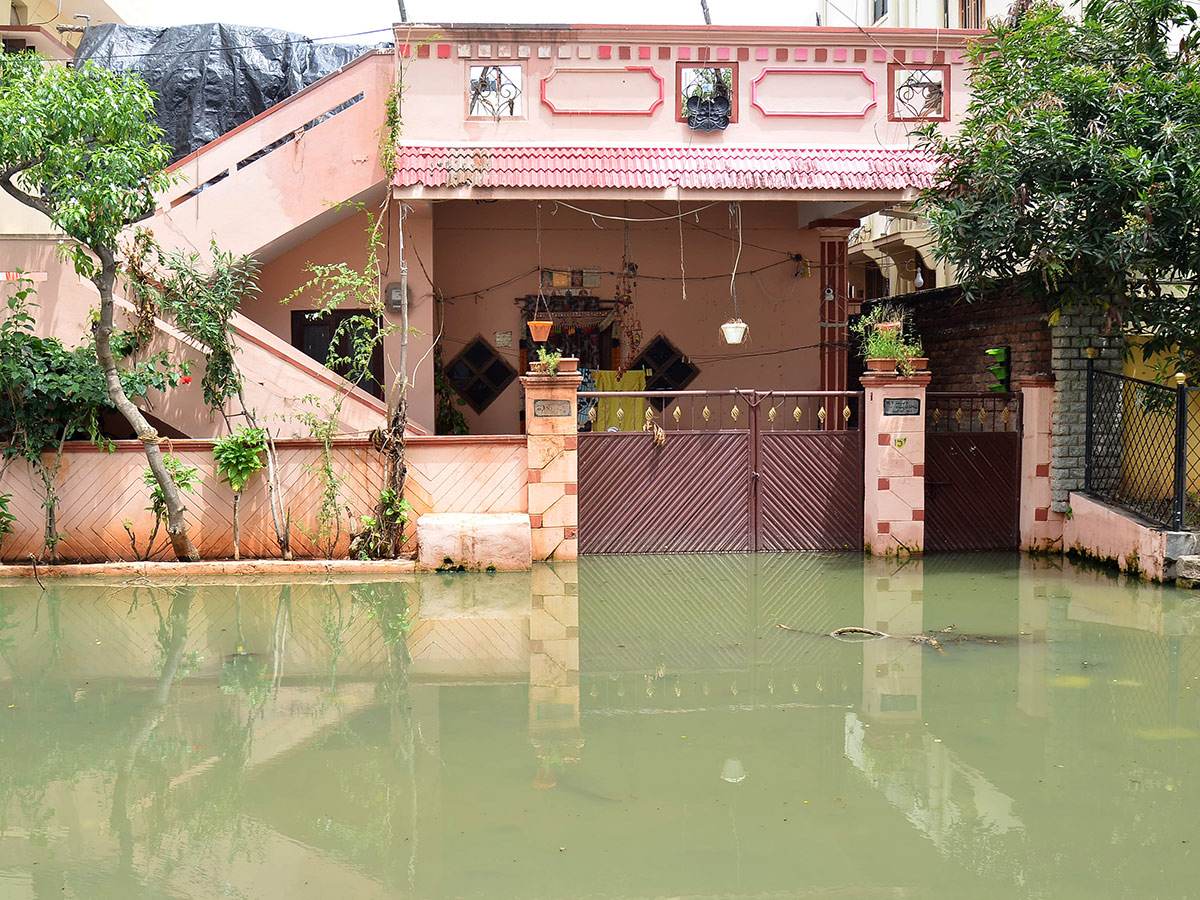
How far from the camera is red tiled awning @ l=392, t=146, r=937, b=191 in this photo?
12.6 metres

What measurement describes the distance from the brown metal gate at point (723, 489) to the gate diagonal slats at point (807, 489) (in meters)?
0.01

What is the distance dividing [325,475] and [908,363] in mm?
6168

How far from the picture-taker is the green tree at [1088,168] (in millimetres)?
10195

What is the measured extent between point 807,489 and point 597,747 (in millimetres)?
6721

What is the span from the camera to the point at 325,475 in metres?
11.2

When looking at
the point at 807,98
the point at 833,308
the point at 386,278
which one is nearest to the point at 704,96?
the point at 807,98

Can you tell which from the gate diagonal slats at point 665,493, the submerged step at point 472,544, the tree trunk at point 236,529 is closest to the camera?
the submerged step at point 472,544

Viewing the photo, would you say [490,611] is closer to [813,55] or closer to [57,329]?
[57,329]

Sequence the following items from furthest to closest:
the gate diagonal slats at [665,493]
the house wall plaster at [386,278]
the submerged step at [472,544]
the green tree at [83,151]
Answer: the house wall plaster at [386,278] < the gate diagonal slats at [665,493] < the submerged step at [472,544] < the green tree at [83,151]

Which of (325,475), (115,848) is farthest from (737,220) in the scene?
(115,848)

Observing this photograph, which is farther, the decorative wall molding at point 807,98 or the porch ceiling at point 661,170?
the decorative wall molding at point 807,98

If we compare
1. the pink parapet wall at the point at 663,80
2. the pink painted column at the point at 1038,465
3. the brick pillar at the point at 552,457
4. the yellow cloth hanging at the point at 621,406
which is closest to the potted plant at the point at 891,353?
the pink painted column at the point at 1038,465

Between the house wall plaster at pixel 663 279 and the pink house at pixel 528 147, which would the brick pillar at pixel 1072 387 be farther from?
the house wall plaster at pixel 663 279

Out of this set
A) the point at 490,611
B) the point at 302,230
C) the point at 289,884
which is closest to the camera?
the point at 289,884
